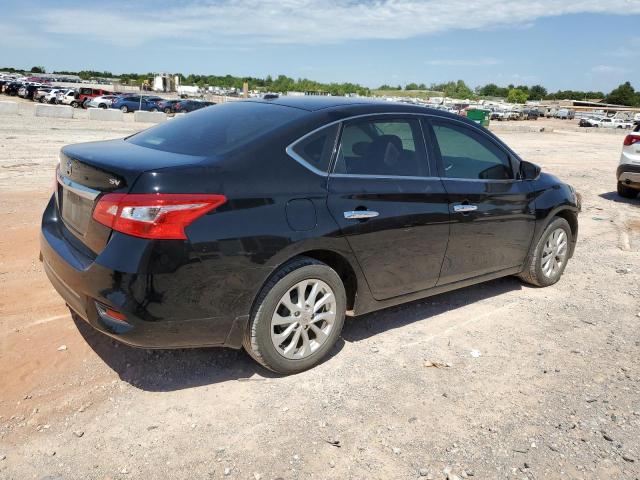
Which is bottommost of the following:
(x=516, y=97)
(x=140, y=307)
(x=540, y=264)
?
(x=540, y=264)

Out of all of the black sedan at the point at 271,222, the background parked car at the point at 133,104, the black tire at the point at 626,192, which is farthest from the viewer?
the background parked car at the point at 133,104

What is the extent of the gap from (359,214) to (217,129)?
113cm

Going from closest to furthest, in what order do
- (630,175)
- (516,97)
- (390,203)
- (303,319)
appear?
(303,319), (390,203), (630,175), (516,97)

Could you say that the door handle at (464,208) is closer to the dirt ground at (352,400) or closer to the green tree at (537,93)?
the dirt ground at (352,400)

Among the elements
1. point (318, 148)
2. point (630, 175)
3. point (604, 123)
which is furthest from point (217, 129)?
point (604, 123)

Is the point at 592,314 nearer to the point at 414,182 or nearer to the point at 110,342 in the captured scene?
the point at 414,182

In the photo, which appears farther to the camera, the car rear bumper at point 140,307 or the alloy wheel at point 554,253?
the alloy wheel at point 554,253

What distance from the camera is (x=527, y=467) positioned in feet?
9.41

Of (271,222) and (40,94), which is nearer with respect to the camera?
(271,222)

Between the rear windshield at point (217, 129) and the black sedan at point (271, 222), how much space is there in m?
0.02

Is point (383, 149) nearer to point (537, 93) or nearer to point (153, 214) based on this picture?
point (153, 214)

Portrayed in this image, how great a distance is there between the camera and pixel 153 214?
2867 millimetres

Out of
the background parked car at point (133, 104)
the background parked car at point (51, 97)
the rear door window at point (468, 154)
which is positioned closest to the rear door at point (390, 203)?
the rear door window at point (468, 154)

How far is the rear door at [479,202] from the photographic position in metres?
4.33
